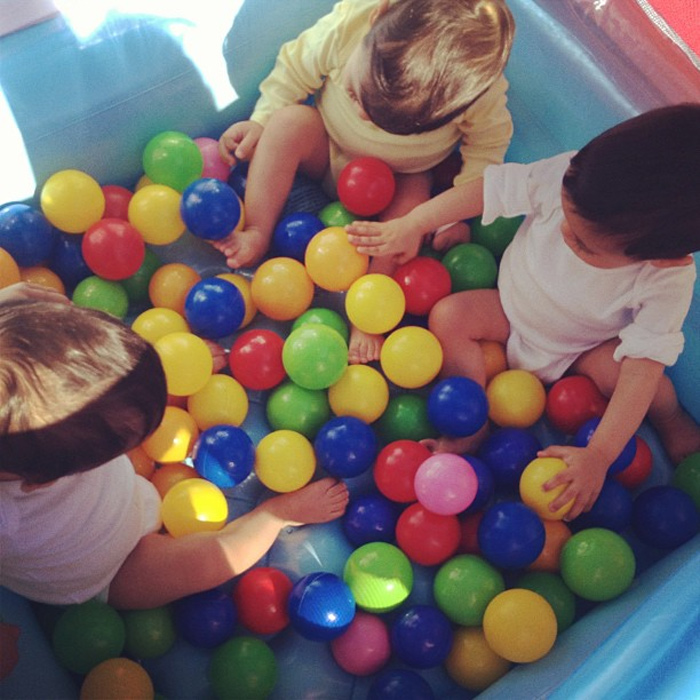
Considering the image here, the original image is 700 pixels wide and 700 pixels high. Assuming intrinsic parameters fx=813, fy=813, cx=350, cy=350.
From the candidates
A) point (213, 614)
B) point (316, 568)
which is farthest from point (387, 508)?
point (213, 614)

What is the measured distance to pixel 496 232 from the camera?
1293 millimetres

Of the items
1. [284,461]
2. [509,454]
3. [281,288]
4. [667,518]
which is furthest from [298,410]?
[667,518]

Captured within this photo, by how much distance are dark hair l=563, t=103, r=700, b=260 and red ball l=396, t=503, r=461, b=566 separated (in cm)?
42

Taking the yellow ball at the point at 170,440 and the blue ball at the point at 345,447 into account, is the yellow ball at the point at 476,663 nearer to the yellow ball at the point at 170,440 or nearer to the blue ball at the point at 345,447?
the blue ball at the point at 345,447

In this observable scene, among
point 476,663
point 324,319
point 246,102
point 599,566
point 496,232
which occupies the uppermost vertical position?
point 246,102

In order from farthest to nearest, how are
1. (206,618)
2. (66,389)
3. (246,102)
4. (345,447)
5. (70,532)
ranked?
(246,102) < (345,447) < (206,618) < (70,532) < (66,389)

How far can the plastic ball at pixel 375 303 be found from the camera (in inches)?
45.1

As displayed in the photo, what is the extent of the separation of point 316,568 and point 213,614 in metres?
0.16

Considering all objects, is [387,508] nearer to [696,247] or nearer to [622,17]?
[696,247]

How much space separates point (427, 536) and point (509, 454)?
0.17 meters

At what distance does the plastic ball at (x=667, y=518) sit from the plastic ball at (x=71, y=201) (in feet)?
2.86

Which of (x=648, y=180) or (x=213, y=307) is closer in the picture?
(x=648, y=180)

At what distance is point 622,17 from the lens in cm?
125

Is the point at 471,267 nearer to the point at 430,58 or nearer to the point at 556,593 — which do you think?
the point at 430,58
